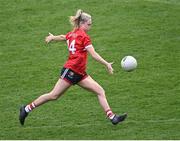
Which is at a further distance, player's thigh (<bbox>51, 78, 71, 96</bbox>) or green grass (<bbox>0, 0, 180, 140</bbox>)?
green grass (<bbox>0, 0, 180, 140</bbox>)

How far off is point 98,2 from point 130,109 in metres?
9.05

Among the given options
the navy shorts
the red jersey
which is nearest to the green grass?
the navy shorts

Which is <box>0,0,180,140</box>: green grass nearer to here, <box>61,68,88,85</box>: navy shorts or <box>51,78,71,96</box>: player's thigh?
<box>51,78,71,96</box>: player's thigh

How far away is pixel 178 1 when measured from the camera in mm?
20328

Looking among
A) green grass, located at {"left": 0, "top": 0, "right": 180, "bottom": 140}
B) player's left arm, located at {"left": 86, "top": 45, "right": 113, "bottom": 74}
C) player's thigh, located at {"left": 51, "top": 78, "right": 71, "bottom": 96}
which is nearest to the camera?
player's left arm, located at {"left": 86, "top": 45, "right": 113, "bottom": 74}

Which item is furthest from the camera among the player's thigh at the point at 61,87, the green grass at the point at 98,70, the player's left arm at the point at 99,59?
the green grass at the point at 98,70

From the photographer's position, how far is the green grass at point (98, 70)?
1049 cm

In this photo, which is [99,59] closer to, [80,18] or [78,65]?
[78,65]

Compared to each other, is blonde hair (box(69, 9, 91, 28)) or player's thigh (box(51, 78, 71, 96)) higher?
blonde hair (box(69, 9, 91, 28))

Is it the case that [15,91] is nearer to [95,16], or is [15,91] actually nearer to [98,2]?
[95,16]

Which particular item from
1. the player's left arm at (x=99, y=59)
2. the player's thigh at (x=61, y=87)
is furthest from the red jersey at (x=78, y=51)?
the player's thigh at (x=61, y=87)

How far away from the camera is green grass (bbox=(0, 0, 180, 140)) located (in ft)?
34.4

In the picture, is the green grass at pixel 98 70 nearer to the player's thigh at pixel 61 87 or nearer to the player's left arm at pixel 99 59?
the player's thigh at pixel 61 87

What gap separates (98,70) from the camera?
14.3m
